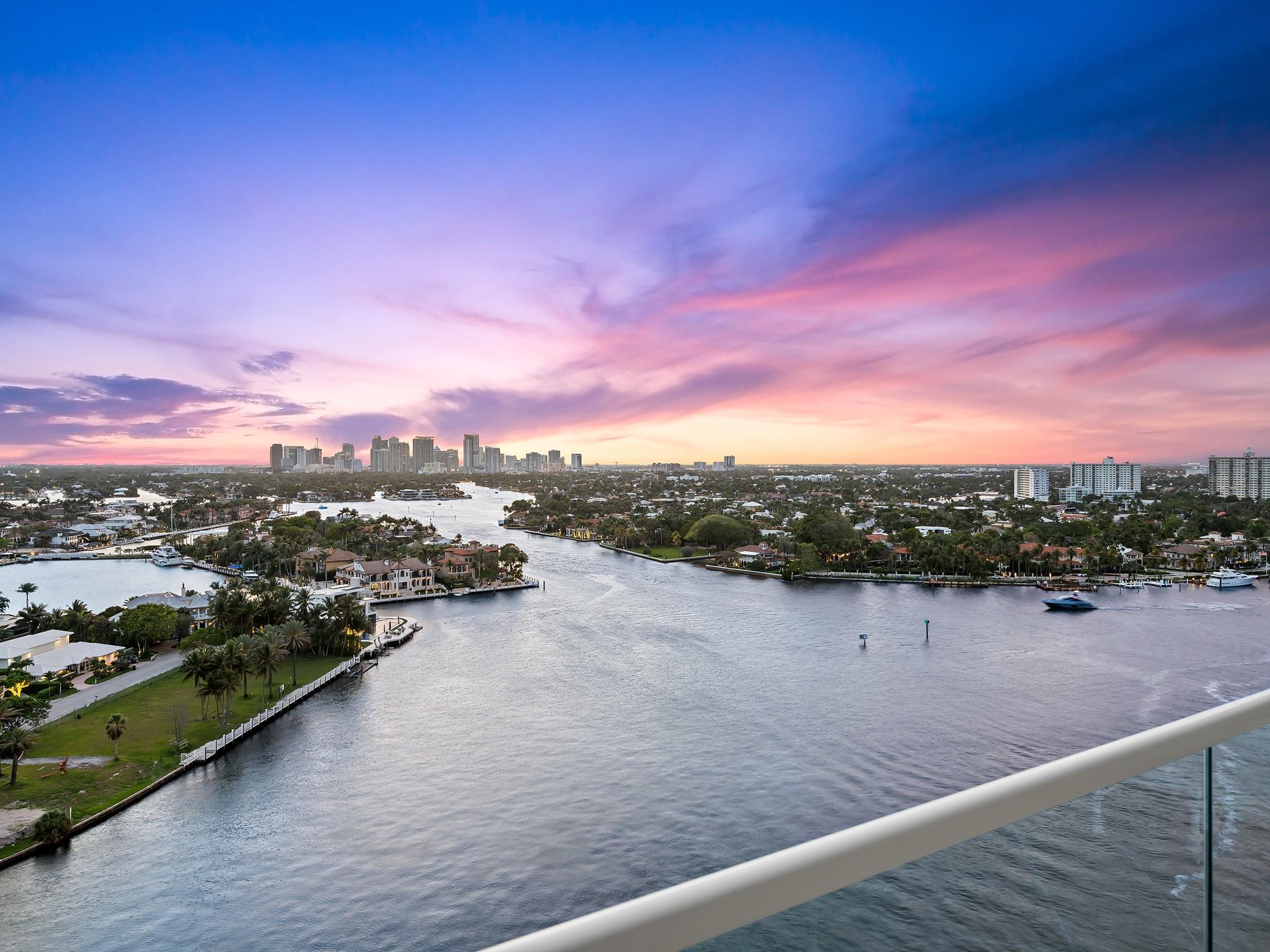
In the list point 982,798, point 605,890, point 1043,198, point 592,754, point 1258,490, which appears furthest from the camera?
point 1258,490

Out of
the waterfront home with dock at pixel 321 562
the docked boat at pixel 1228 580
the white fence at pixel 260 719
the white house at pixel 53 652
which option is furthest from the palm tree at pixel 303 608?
the docked boat at pixel 1228 580

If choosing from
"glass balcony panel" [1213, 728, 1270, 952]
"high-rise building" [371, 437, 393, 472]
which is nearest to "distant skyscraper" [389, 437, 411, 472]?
"high-rise building" [371, 437, 393, 472]

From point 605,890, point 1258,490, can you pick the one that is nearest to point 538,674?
point 605,890

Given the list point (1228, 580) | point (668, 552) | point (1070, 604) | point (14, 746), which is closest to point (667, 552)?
point (668, 552)

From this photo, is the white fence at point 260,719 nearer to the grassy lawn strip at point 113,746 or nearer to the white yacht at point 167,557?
the grassy lawn strip at point 113,746

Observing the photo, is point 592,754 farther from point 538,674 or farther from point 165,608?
point 165,608

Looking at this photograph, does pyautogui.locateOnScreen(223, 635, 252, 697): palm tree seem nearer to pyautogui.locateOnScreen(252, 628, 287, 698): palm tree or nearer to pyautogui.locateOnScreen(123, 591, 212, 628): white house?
pyautogui.locateOnScreen(252, 628, 287, 698): palm tree

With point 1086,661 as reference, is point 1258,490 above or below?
above
